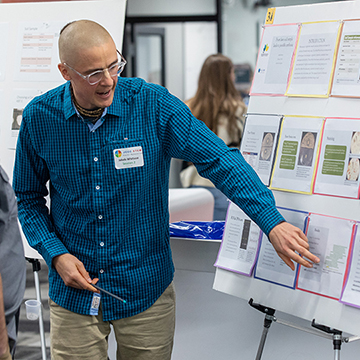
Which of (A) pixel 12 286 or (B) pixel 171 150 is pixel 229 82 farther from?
(A) pixel 12 286

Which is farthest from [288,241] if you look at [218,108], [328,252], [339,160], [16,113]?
[218,108]

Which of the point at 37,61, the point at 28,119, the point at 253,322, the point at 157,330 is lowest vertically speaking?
the point at 253,322

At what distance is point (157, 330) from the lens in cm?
156

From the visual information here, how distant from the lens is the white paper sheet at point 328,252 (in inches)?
56.9

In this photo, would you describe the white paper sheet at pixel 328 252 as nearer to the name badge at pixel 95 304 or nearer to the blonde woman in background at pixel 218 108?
the name badge at pixel 95 304

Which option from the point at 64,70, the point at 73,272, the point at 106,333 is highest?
the point at 64,70

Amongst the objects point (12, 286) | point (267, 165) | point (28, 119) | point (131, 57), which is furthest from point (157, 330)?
point (131, 57)

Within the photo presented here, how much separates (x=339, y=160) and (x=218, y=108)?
6.06ft

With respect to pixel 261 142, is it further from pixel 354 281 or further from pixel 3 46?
pixel 3 46

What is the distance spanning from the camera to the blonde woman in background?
10.6ft

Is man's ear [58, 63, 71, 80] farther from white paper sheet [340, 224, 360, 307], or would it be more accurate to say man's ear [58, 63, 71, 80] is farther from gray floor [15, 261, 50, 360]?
gray floor [15, 261, 50, 360]

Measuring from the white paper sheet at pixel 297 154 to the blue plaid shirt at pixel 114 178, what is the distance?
234 mm

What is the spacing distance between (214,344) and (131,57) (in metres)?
5.20

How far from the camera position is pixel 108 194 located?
1.48 m
